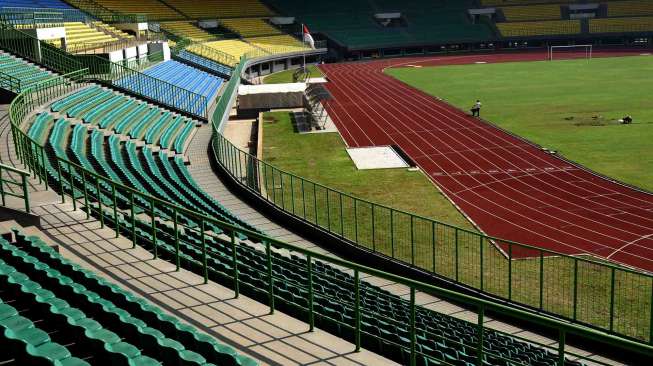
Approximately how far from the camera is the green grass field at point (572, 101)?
28.8 m

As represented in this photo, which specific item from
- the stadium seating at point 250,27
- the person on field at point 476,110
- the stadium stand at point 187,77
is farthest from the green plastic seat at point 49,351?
the stadium seating at point 250,27

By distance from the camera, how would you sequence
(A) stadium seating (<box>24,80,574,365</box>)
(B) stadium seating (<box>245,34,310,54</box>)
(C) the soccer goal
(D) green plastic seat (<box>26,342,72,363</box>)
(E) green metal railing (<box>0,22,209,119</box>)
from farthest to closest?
(C) the soccer goal → (B) stadium seating (<box>245,34,310,54</box>) → (E) green metal railing (<box>0,22,209,119</box>) → (A) stadium seating (<box>24,80,574,365</box>) → (D) green plastic seat (<box>26,342,72,363</box>)

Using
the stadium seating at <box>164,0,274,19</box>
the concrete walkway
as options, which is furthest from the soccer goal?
the concrete walkway

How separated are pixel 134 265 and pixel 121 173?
9.01m

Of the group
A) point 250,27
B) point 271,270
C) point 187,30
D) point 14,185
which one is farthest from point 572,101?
point 250,27

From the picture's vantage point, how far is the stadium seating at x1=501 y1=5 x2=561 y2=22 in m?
91.1

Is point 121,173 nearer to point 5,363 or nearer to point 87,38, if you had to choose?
point 5,363

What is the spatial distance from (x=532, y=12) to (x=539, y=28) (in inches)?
226

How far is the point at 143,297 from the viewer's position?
9.20 metres

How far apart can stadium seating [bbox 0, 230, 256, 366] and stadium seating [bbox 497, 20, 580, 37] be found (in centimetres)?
8508

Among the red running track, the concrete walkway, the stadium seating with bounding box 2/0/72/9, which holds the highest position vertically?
the stadium seating with bounding box 2/0/72/9

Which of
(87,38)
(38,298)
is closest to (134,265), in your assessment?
(38,298)

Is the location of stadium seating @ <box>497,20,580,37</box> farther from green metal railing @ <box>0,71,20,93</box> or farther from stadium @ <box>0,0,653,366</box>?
green metal railing @ <box>0,71,20,93</box>

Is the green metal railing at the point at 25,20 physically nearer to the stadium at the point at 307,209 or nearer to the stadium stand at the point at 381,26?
the stadium at the point at 307,209
